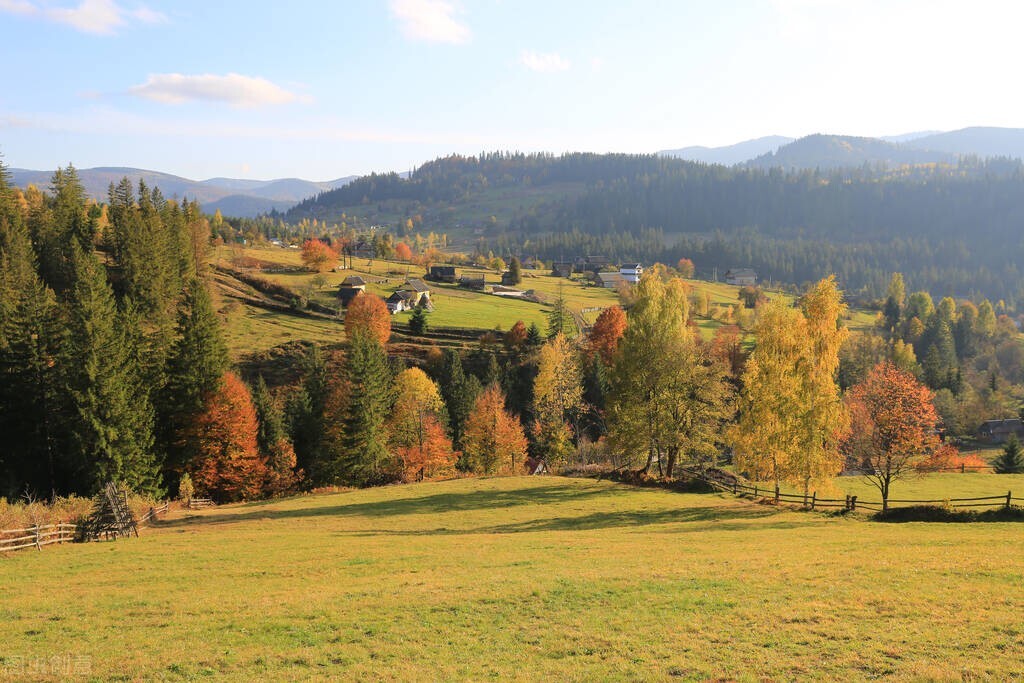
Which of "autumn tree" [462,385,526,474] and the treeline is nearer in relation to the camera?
the treeline

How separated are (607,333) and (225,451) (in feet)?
206

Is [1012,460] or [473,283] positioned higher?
[473,283]

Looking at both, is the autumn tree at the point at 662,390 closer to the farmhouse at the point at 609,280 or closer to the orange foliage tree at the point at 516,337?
the orange foliage tree at the point at 516,337

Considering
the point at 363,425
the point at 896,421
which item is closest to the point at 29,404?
the point at 363,425

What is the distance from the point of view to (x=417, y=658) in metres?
14.5

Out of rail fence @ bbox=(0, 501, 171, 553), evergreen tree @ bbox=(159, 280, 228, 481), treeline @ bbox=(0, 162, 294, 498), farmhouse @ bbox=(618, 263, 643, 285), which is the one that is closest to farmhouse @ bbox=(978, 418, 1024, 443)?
farmhouse @ bbox=(618, 263, 643, 285)

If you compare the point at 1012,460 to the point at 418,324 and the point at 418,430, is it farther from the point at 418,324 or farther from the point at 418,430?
the point at 418,324

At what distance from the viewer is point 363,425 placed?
2208 inches

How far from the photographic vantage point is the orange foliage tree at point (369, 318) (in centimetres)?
9532

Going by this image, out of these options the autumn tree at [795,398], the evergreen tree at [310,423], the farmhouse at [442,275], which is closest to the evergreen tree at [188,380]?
the evergreen tree at [310,423]

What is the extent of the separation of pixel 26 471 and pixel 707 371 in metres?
50.6

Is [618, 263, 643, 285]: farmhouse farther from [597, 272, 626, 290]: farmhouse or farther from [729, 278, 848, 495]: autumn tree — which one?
[729, 278, 848, 495]: autumn tree

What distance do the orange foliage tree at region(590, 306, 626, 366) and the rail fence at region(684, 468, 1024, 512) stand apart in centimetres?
4985

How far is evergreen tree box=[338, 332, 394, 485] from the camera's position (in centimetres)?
5588
